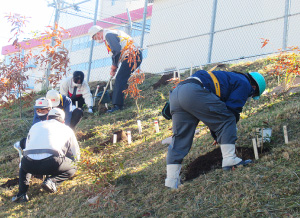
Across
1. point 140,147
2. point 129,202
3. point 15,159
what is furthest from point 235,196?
point 15,159

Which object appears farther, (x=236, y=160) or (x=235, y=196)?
(x=236, y=160)

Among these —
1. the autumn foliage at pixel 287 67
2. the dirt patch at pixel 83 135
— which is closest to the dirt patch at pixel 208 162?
the autumn foliage at pixel 287 67

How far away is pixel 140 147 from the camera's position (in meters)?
6.30

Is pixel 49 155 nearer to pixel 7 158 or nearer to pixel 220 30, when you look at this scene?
pixel 7 158

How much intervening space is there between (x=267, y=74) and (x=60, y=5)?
7098mm

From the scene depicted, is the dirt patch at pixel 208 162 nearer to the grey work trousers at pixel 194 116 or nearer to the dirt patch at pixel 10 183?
the grey work trousers at pixel 194 116

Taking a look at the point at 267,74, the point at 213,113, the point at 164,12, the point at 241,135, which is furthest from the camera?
the point at 164,12

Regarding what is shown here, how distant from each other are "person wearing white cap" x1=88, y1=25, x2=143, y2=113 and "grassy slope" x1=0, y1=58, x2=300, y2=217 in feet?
5.75

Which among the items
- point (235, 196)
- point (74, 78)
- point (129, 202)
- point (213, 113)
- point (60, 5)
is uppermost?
point (60, 5)

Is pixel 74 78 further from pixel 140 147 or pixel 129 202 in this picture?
pixel 129 202

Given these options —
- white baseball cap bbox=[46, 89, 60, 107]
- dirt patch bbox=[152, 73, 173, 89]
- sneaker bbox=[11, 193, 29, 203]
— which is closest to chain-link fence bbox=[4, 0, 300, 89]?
dirt patch bbox=[152, 73, 173, 89]

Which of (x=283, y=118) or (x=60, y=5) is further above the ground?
(x=60, y=5)

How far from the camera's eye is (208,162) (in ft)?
15.1

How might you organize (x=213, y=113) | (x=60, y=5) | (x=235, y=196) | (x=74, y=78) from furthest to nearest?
(x=60, y=5) → (x=74, y=78) → (x=213, y=113) → (x=235, y=196)
